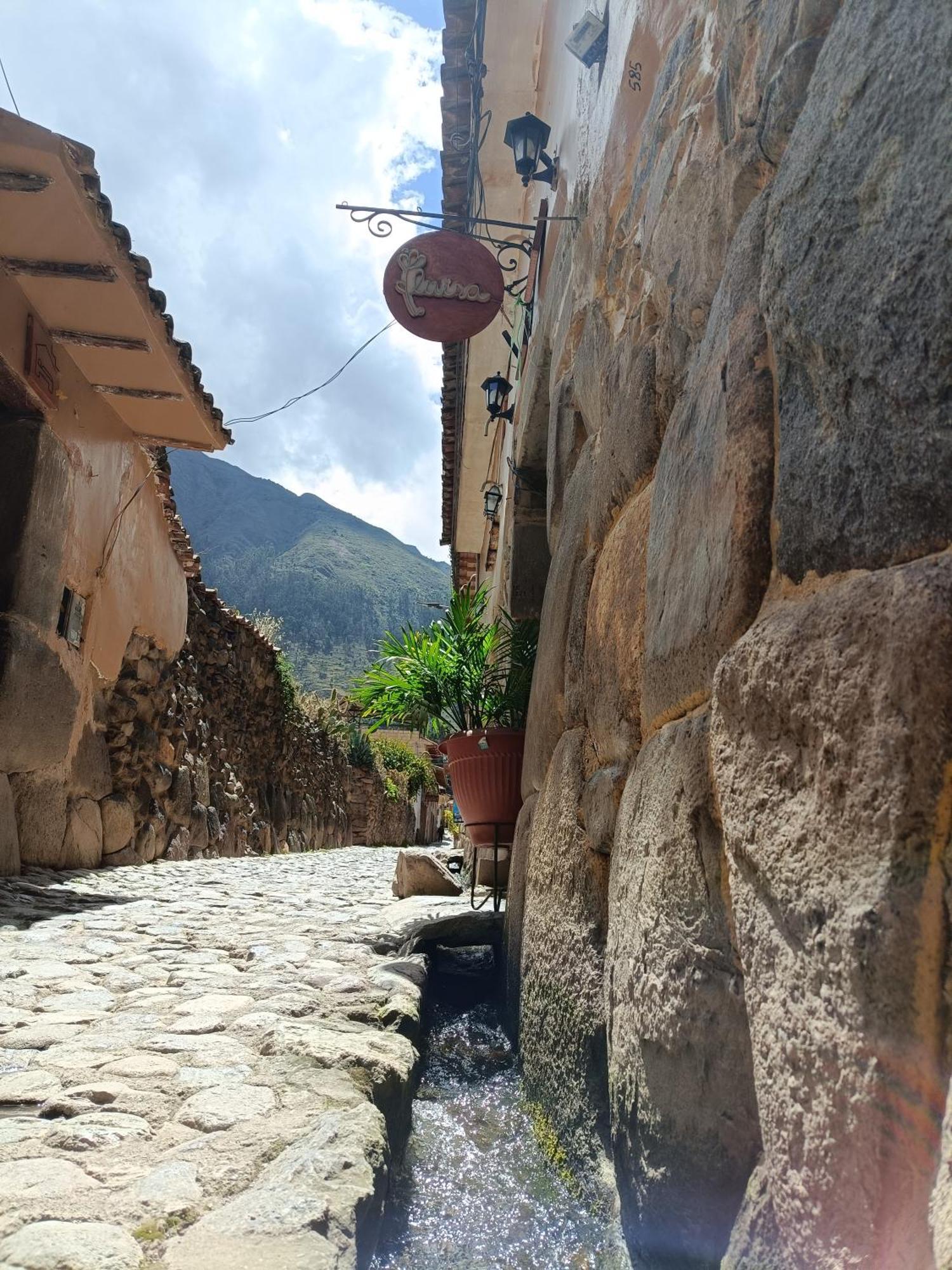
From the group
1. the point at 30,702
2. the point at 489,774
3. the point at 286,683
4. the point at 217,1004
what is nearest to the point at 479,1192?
the point at 217,1004

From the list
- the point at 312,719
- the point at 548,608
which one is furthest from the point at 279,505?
the point at 548,608

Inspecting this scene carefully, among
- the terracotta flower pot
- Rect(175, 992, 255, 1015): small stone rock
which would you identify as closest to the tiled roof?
the terracotta flower pot

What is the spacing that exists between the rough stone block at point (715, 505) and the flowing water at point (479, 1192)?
0.89 m

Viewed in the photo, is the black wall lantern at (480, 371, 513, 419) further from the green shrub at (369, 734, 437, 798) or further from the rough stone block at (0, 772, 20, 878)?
the green shrub at (369, 734, 437, 798)

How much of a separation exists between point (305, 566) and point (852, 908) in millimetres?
67432

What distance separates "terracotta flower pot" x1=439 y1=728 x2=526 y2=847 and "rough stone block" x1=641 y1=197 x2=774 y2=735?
1756 mm

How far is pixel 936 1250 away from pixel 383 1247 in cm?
104

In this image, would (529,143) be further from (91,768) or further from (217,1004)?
(217,1004)

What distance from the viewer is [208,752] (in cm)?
927

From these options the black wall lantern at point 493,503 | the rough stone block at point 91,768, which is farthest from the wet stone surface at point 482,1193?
the black wall lantern at point 493,503

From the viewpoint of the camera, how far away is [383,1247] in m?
1.42

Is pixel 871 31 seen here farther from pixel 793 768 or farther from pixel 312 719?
pixel 312 719

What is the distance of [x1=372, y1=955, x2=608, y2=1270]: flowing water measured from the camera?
146 centimetres

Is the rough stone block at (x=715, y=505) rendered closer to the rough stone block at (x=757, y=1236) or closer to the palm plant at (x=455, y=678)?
the rough stone block at (x=757, y=1236)
